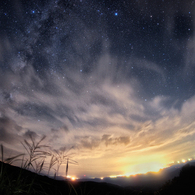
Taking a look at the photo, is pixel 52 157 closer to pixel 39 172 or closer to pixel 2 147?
pixel 39 172

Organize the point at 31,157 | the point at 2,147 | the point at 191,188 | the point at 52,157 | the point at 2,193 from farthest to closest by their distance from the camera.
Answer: the point at 191,188 < the point at 52,157 < the point at 31,157 < the point at 2,147 < the point at 2,193

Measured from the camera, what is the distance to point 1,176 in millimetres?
1747

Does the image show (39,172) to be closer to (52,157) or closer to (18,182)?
(52,157)

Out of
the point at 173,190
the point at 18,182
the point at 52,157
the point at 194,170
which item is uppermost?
the point at 52,157

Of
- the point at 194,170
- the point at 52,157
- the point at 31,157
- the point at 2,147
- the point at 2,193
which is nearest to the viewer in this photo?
the point at 2,193

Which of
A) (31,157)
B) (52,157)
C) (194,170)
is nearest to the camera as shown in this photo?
(31,157)

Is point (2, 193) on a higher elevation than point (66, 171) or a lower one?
lower

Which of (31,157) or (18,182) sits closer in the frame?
(18,182)

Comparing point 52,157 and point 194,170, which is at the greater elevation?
point 52,157

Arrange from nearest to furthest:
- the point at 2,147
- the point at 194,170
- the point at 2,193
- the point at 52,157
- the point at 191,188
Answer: the point at 2,193 → the point at 2,147 → the point at 52,157 → the point at 191,188 → the point at 194,170

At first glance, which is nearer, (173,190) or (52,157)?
(52,157)

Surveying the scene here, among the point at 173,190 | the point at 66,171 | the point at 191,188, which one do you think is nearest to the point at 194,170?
the point at 191,188

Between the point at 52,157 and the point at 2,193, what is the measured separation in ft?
2.98

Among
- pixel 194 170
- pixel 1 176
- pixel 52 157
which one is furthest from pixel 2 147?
pixel 194 170
